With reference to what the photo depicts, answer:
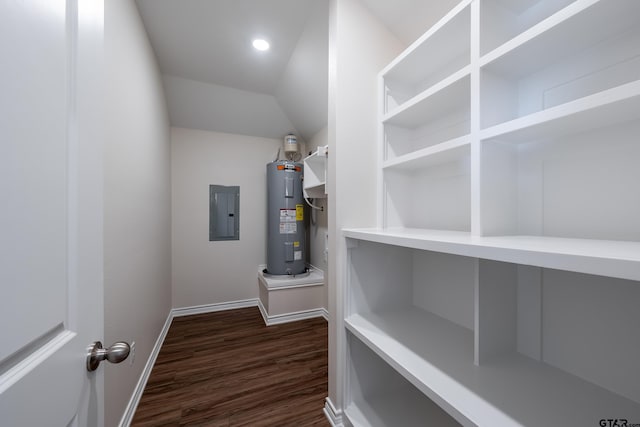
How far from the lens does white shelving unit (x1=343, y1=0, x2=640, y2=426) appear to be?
2.18ft

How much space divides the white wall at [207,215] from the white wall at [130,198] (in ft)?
2.48

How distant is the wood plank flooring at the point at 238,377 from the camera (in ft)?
4.68

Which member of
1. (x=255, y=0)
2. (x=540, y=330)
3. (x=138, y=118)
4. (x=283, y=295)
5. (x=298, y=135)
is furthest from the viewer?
(x=298, y=135)

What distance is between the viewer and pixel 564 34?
2.36 ft

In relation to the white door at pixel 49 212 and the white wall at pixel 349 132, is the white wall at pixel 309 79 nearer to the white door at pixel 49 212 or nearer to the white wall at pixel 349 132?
the white wall at pixel 349 132

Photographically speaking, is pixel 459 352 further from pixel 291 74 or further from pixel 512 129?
pixel 291 74

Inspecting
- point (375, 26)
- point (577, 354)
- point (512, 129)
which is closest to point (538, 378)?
point (577, 354)

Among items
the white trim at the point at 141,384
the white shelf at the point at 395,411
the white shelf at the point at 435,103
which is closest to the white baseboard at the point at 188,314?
the white trim at the point at 141,384

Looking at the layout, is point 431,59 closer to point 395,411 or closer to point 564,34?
point 564,34

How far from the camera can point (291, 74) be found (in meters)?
2.36

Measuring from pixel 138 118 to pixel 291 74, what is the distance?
1.43 m

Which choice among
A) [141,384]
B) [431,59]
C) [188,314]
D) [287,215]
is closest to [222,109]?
[287,215]

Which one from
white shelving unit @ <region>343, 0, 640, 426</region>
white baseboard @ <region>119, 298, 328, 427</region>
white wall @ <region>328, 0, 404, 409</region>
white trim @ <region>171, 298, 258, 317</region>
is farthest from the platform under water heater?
white shelving unit @ <region>343, 0, 640, 426</region>

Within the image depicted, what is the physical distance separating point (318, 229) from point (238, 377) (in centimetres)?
176
